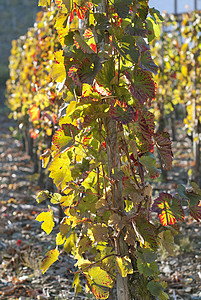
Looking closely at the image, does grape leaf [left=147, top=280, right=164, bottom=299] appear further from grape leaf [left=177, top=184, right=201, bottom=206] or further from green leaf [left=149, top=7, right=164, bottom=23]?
green leaf [left=149, top=7, right=164, bottom=23]

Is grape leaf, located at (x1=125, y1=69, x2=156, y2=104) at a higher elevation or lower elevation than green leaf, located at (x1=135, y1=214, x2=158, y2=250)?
higher

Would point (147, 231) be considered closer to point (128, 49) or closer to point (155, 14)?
point (128, 49)

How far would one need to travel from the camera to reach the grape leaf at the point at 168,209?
1.24 meters

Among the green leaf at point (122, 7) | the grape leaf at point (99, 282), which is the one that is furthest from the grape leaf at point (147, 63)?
the grape leaf at point (99, 282)

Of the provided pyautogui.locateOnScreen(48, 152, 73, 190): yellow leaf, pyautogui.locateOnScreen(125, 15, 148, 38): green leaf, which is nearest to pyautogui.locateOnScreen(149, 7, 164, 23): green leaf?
pyautogui.locateOnScreen(125, 15, 148, 38): green leaf

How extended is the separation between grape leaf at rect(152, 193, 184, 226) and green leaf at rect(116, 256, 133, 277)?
0.20 meters

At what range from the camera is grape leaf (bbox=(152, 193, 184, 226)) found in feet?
4.05

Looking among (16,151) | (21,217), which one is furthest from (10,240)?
(16,151)

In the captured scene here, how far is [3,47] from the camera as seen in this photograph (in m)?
30.6

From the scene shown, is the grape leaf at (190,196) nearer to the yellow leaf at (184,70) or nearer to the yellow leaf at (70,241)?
the yellow leaf at (70,241)

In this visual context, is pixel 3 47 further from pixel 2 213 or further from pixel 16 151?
pixel 2 213

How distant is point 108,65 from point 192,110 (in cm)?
421

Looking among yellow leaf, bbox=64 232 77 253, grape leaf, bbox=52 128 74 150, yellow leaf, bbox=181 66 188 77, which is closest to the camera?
grape leaf, bbox=52 128 74 150

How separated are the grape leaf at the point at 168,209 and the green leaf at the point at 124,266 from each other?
0.66 ft
